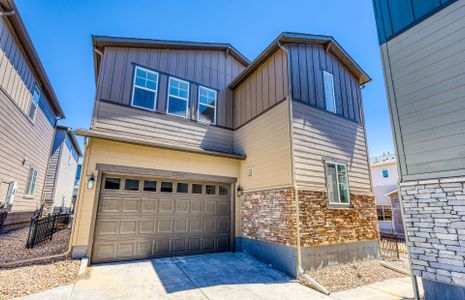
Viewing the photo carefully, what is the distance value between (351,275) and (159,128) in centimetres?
754

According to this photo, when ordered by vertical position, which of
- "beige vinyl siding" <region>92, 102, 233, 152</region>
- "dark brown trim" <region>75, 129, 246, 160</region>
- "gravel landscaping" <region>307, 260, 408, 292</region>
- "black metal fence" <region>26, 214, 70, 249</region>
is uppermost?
"beige vinyl siding" <region>92, 102, 233, 152</region>

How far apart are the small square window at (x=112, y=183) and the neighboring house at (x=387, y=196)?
57.6 ft

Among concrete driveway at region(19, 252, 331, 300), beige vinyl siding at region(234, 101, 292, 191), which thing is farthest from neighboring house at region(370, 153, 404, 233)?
concrete driveway at region(19, 252, 331, 300)

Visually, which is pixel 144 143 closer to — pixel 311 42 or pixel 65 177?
pixel 311 42

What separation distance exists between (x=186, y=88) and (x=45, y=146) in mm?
10421

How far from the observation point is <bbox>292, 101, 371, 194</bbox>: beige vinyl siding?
7305 millimetres

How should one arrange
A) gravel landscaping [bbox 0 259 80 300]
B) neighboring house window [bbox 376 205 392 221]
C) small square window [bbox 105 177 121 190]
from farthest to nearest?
neighboring house window [bbox 376 205 392 221]
small square window [bbox 105 177 121 190]
gravel landscaping [bbox 0 259 80 300]

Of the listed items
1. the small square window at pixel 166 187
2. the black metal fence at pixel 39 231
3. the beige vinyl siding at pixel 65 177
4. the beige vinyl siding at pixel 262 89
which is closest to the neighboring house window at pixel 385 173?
the beige vinyl siding at pixel 262 89

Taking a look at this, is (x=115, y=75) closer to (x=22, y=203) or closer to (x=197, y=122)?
(x=197, y=122)

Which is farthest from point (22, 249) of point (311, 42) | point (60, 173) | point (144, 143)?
point (60, 173)

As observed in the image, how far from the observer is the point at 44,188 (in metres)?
15.0

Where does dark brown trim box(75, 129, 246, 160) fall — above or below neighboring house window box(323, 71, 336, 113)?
below

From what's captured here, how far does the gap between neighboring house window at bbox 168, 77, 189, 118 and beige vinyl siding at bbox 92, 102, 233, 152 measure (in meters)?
0.33

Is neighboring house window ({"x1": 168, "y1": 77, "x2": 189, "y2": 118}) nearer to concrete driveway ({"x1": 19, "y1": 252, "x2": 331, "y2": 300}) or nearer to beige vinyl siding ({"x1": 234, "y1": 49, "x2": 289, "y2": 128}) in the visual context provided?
beige vinyl siding ({"x1": 234, "y1": 49, "x2": 289, "y2": 128})
